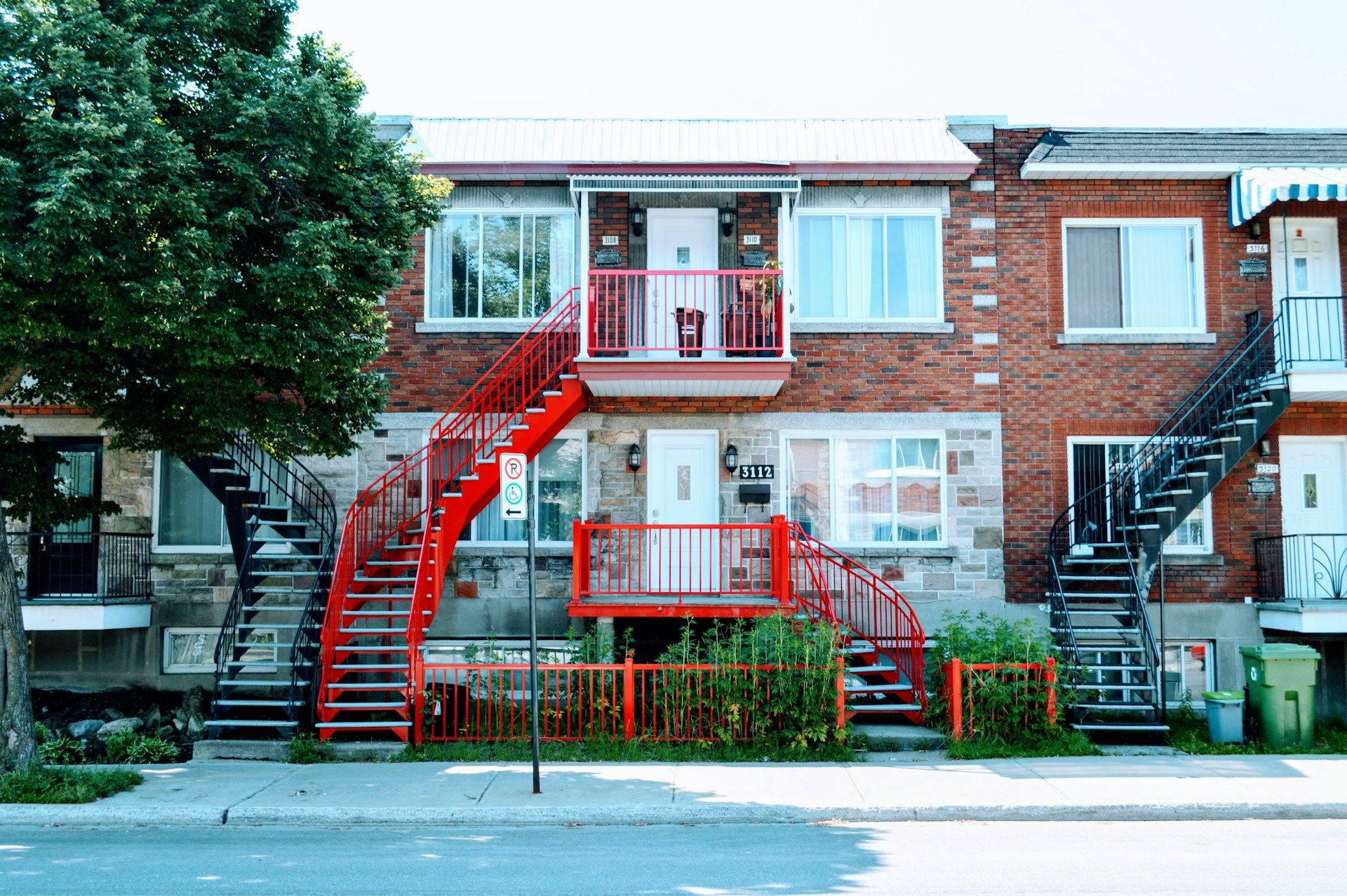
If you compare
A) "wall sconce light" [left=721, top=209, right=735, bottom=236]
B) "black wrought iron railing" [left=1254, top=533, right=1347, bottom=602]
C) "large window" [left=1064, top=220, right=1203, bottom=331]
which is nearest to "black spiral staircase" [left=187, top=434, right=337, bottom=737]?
"wall sconce light" [left=721, top=209, right=735, bottom=236]

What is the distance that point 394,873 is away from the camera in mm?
7934

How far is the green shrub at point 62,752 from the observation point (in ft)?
39.1

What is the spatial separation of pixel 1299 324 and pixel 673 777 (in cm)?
1075

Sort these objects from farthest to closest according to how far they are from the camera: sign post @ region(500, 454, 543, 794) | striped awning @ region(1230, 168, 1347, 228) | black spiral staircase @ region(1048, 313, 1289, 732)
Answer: striped awning @ region(1230, 168, 1347, 228), black spiral staircase @ region(1048, 313, 1289, 732), sign post @ region(500, 454, 543, 794)

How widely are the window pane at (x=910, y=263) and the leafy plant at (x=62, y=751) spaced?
11337mm

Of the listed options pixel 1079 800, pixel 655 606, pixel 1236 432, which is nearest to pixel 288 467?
pixel 655 606

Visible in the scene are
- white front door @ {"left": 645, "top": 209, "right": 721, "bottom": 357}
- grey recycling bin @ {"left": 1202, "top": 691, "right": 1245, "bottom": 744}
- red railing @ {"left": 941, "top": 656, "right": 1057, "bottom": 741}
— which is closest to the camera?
red railing @ {"left": 941, "top": 656, "right": 1057, "bottom": 741}

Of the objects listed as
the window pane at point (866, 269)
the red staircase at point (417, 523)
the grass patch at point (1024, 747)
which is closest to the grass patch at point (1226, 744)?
the grass patch at point (1024, 747)

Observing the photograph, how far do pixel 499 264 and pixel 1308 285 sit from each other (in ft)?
37.1

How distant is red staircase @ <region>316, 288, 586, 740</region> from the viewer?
40.7 ft

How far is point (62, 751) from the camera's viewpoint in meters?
12.0

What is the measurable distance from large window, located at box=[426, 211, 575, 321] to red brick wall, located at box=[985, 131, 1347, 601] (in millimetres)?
6186

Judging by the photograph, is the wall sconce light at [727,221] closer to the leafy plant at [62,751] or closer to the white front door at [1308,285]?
the white front door at [1308,285]

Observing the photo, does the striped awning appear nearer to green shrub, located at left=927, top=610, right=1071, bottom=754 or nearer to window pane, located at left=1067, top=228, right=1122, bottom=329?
window pane, located at left=1067, top=228, right=1122, bottom=329
